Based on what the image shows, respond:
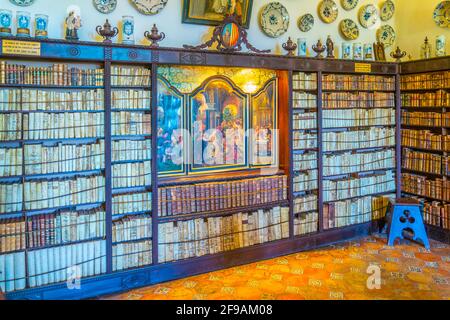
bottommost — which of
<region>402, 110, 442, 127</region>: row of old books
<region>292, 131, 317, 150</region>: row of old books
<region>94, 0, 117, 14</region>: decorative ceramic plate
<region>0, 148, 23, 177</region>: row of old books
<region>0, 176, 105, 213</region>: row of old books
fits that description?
<region>0, 176, 105, 213</region>: row of old books

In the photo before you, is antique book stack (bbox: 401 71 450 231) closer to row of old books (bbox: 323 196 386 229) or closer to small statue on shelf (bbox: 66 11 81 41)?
row of old books (bbox: 323 196 386 229)

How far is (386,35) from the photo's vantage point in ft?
16.5

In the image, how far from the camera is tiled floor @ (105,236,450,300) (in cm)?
328

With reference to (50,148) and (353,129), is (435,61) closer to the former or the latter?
(353,129)

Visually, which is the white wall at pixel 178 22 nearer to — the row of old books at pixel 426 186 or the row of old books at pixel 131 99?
the row of old books at pixel 131 99

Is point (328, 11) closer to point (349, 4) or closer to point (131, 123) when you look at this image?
point (349, 4)

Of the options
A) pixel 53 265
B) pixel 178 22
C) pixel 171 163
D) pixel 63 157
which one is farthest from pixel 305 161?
pixel 53 265

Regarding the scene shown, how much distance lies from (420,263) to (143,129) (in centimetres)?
301

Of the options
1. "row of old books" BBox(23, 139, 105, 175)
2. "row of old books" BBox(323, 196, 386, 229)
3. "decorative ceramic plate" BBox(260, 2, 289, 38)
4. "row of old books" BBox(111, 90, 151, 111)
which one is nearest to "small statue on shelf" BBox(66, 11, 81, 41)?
"row of old books" BBox(111, 90, 151, 111)

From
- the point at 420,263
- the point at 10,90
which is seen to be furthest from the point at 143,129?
the point at 420,263

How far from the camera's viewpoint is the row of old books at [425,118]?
172 inches

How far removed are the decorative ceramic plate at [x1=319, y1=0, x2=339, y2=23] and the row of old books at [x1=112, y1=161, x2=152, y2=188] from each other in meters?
2.77

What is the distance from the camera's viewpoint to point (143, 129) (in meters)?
3.45

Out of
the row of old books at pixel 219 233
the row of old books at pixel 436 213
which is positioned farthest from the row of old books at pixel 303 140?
the row of old books at pixel 436 213
